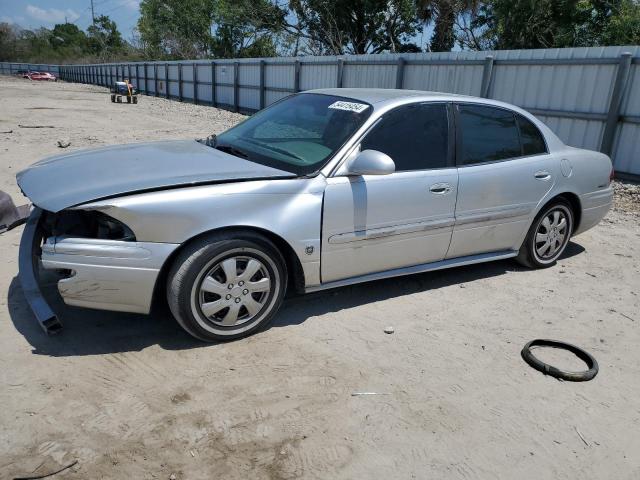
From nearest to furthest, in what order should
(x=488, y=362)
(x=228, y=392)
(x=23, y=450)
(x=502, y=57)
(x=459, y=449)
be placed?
1. (x=23, y=450)
2. (x=459, y=449)
3. (x=228, y=392)
4. (x=488, y=362)
5. (x=502, y=57)

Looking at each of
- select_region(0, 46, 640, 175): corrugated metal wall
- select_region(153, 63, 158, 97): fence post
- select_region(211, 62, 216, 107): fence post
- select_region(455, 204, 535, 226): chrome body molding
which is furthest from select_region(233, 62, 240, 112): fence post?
select_region(455, 204, 535, 226): chrome body molding

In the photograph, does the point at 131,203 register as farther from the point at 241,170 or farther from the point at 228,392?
the point at 228,392

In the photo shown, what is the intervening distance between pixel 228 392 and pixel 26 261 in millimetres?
1608

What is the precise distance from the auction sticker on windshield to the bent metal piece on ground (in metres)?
0.02

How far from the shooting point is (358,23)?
1286 inches

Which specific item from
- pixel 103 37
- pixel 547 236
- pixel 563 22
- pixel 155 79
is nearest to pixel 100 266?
pixel 547 236

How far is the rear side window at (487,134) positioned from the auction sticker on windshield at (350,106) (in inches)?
33.7

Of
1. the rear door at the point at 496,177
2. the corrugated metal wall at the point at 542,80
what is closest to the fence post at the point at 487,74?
the corrugated metal wall at the point at 542,80

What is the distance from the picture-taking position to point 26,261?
339cm

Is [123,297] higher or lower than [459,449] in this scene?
higher

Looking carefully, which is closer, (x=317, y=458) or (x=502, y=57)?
(x=317, y=458)

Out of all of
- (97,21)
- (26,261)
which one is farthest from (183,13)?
(26,261)

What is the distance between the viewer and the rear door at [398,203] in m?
3.56


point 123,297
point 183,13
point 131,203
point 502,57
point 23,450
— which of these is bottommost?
point 23,450
